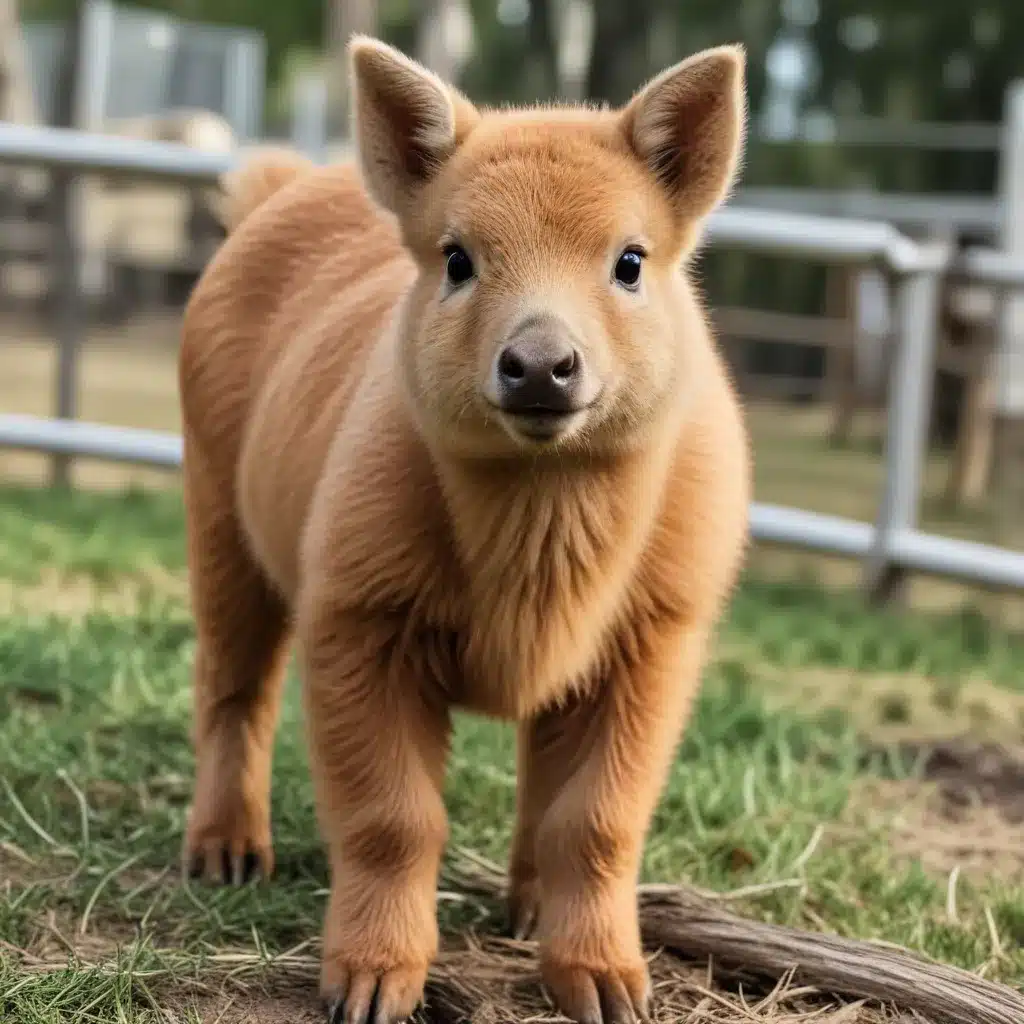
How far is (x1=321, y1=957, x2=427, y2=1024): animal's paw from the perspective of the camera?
2756 millimetres

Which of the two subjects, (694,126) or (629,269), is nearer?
(629,269)

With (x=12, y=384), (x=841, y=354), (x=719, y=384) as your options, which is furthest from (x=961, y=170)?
(x=719, y=384)

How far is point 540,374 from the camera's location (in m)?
2.39

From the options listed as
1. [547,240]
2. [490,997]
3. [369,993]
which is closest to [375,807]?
[369,993]

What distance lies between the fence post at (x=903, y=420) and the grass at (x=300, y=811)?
0.68m

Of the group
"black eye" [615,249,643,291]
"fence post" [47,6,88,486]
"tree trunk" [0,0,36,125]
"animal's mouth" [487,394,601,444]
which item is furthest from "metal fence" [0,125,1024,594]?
"tree trunk" [0,0,36,125]

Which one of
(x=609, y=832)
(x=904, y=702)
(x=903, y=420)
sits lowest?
(x=904, y=702)

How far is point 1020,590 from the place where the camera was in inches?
237

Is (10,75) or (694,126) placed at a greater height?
(10,75)

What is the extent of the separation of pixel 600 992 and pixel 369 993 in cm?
44

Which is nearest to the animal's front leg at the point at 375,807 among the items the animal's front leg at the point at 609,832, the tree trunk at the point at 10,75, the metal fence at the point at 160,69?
the animal's front leg at the point at 609,832

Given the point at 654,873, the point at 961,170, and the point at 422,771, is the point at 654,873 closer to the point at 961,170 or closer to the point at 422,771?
the point at 422,771

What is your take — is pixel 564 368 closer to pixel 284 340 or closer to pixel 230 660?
pixel 284 340

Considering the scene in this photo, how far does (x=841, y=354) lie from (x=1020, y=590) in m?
7.36
